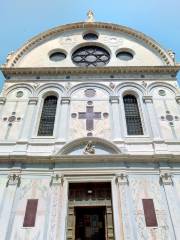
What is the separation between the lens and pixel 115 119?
633 inches

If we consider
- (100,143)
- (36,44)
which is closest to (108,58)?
(36,44)

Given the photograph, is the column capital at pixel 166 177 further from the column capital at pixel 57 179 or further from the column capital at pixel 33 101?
the column capital at pixel 33 101

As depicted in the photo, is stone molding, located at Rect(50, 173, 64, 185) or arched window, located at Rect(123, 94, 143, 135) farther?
arched window, located at Rect(123, 94, 143, 135)

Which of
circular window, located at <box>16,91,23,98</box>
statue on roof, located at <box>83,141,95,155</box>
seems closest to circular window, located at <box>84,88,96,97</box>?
circular window, located at <box>16,91,23,98</box>

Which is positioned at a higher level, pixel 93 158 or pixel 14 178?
pixel 93 158

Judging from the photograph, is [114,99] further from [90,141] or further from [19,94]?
[19,94]

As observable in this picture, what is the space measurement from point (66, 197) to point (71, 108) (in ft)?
19.0

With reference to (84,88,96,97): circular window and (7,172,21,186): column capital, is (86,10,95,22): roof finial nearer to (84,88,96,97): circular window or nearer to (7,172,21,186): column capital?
(84,88,96,97): circular window

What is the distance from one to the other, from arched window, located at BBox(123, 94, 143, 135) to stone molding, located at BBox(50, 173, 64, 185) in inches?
180

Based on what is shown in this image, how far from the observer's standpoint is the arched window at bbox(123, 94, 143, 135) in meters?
16.0

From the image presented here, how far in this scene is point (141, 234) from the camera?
458 inches

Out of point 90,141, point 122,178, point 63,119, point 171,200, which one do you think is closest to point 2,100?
point 63,119

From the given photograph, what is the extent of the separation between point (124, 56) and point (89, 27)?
4.23 m

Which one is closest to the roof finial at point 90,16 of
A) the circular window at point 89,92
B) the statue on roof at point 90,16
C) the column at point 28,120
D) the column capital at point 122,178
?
the statue on roof at point 90,16
